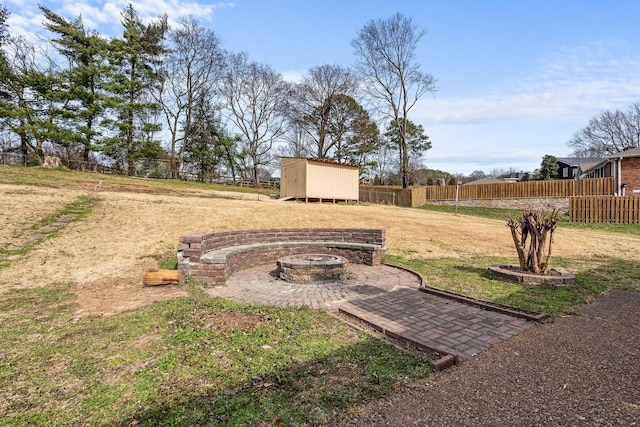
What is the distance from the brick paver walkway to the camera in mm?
3223

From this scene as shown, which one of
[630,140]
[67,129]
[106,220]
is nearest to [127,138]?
[67,129]

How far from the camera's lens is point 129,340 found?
3096mm

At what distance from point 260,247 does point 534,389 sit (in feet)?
16.9

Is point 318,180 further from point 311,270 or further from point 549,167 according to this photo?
point 549,167

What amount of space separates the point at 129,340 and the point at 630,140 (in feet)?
173

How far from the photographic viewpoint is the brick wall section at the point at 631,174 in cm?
2077

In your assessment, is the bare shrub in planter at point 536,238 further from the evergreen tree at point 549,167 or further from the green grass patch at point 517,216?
the evergreen tree at point 549,167

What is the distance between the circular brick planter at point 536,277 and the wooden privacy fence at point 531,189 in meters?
20.9

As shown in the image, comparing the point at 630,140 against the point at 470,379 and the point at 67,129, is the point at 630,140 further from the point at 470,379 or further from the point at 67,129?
the point at 67,129

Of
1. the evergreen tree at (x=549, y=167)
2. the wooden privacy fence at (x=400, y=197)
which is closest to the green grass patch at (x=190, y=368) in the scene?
the wooden privacy fence at (x=400, y=197)

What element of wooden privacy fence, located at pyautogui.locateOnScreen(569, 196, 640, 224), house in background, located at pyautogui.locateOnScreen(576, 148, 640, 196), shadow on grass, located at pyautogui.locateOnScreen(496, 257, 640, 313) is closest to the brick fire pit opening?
shadow on grass, located at pyautogui.locateOnScreen(496, 257, 640, 313)

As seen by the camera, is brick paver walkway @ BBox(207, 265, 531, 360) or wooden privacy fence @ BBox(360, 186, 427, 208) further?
wooden privacy fence @ BBox(360, 186, 427, 208)

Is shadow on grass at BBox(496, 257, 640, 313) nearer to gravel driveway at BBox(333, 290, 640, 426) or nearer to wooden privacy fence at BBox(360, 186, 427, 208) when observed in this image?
gravel driveway at BBox(333, 290, 640, 426)

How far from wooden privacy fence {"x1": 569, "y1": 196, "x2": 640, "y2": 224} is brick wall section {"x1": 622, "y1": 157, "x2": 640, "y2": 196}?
4972 millimetres
